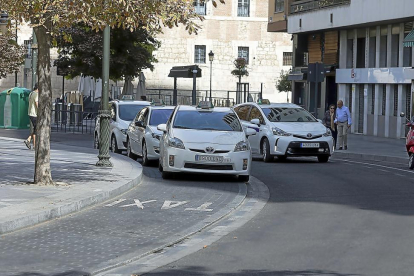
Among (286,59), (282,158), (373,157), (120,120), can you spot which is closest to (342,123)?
(373,157)

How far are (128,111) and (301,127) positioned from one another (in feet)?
17.9

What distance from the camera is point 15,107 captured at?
44062 mm

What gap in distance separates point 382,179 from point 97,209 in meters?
8.05

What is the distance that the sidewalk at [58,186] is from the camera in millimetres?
13023

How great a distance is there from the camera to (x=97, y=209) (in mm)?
14656

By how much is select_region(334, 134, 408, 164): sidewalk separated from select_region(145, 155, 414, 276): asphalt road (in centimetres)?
986

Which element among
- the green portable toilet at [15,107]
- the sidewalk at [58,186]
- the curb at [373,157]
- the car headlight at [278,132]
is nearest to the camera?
the sidewalk at [58,186]

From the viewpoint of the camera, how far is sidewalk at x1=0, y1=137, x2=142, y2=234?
1302 cm

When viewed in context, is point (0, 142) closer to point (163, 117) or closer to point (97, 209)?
point (163, 117)

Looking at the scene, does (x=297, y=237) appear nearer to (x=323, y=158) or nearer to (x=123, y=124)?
(x=323, y=158)

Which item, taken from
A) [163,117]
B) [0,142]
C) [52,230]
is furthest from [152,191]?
[0,142]

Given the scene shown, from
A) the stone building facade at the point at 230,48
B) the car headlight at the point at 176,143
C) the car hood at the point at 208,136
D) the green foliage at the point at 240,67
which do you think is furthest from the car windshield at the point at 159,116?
the stone building facade at the point at 230,48

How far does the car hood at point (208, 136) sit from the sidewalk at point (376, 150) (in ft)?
32.0

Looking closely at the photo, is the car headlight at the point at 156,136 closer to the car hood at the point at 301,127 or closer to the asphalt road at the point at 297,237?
the car hood at the point at 301,127
